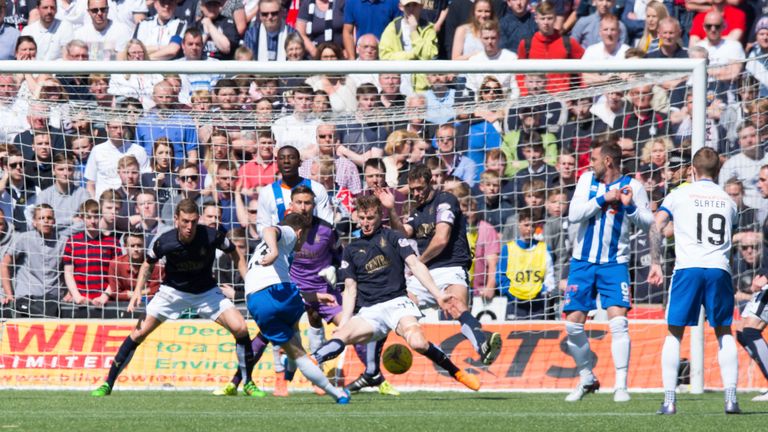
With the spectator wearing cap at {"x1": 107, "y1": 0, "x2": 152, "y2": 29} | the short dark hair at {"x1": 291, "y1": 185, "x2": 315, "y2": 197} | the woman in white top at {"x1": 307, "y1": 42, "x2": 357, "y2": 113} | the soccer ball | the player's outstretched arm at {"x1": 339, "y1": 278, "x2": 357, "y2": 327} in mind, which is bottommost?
the soccer ball

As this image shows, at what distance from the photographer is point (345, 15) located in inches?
686

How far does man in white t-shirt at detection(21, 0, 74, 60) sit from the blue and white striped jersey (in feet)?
31.2

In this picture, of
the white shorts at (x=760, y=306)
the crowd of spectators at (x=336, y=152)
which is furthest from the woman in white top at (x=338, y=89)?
the white shorts at (x=760, y=306)

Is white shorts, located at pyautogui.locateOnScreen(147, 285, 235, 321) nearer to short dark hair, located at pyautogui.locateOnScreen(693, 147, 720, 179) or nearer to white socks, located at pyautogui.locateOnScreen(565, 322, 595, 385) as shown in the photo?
white socks, located at pyautogui.locateOnScreen(565, 322, 595, 385)

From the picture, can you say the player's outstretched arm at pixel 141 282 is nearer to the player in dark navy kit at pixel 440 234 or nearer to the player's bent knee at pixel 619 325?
the player in dark navy kit at pixel 440 234

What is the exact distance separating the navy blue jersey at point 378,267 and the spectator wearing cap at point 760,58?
4016 millimetres

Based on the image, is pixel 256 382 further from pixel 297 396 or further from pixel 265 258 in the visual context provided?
pixel 265 258

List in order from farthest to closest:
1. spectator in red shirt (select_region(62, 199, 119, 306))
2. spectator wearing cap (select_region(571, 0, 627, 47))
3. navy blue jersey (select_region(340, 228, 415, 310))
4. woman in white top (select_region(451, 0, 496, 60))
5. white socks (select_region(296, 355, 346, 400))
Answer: woman in white top (select_region(451, 0, 496, 60)), spectator wearing cap (select_region(571, 0, 627, 47)), spectator in red shirt (select_region(62, 199, 119, 306)), navy blue jersey (select_region(340, 228, 415, 310)), white socks (select_region(296, 355, 346, 400))

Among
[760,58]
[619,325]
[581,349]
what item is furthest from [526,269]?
[760,58]

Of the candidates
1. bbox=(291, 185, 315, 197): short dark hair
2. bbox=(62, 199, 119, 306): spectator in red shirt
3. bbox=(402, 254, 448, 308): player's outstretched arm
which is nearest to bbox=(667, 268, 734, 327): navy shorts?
bbox=(402, 254, 448, 308): player's outstretched arm

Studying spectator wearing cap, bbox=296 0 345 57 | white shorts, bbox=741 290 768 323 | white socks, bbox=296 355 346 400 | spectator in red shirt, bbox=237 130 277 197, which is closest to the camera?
white socks, bbox=296 355 346 400

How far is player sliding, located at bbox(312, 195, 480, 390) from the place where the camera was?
11.3m

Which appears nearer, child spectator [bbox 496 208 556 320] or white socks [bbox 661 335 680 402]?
white socks [bbox 661 335 680 402]

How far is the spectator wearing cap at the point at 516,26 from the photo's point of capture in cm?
1683
